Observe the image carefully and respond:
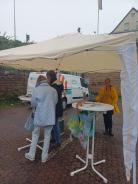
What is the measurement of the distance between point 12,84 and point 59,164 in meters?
13.8

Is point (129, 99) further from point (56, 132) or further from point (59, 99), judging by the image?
point (56, 132)

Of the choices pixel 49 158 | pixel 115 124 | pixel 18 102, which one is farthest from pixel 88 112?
pixel 18 102

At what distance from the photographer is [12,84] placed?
69.3ft

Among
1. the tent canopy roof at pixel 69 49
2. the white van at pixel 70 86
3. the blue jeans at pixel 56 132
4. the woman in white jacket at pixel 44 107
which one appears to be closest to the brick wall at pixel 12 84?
the white van at pixel 70 86

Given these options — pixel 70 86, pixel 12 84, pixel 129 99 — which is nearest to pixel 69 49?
pixel 129 99

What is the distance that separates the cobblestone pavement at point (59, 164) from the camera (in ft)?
22.4

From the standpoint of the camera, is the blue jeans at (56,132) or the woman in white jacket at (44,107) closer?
the woman in white jacket at (44,107)

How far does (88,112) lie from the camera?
7.74 meters

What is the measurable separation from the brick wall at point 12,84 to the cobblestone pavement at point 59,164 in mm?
9591

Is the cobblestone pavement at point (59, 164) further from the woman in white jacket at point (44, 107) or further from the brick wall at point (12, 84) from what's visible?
the brick wall at point (12, 84)

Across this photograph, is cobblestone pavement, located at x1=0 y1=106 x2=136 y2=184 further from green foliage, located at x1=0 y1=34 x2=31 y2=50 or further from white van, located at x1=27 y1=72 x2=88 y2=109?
green foliage, located at x1=0 y1=34 x2=31 y2=50

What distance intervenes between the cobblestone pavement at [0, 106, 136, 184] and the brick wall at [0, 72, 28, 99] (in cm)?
959

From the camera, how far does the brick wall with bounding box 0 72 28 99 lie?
20.7 meters

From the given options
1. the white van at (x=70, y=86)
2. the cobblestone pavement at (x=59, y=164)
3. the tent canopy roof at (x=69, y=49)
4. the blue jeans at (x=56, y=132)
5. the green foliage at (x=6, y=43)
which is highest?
the green foliage at (x=6, y=43)
